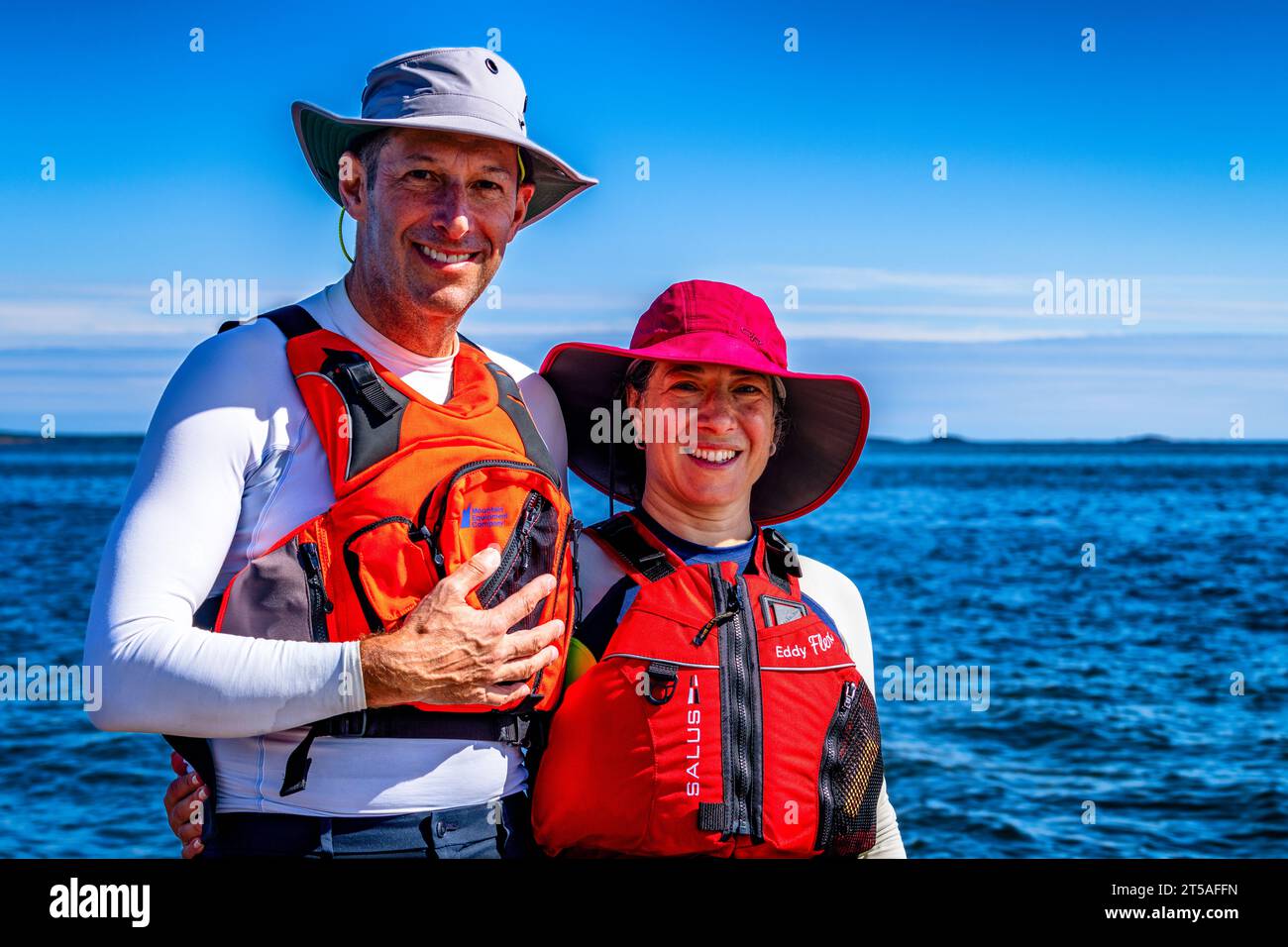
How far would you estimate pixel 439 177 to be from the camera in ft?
10.6

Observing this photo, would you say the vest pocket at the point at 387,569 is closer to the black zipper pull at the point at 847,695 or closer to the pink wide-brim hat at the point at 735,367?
the pink wide-brim hat at the point at 735,367

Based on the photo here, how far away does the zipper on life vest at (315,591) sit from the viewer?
9.53 feet

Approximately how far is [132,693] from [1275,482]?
83043 mm

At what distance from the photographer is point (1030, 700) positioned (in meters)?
17.5

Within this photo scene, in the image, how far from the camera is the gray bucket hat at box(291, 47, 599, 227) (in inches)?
123

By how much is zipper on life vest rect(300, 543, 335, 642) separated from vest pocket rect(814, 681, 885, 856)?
4.53ft

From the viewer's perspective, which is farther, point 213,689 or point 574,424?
point 574,424

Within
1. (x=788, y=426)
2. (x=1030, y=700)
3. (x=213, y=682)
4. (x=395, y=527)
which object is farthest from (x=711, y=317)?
(x=1030, y=700)

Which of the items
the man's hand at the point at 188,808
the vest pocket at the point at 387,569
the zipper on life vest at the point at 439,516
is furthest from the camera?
the man's hand at the point at 188,808

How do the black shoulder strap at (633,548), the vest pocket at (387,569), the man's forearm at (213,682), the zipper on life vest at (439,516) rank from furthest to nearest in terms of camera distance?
the black shoulder strap at (633,548), the zipper on life vest at (439,516), the vest pocket at (387,569), the man's forearm at (213,682)

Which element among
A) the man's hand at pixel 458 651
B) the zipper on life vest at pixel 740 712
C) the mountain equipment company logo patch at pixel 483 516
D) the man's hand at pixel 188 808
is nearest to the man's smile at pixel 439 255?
the mountain equipment company logo patch at pixel 483 516

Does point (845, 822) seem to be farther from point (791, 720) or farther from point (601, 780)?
point (601, 780)

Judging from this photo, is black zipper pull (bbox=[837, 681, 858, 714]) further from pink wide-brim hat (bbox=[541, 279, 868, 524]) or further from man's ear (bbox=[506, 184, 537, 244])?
man's ear (bbox=[506, 184, 537, 244])
